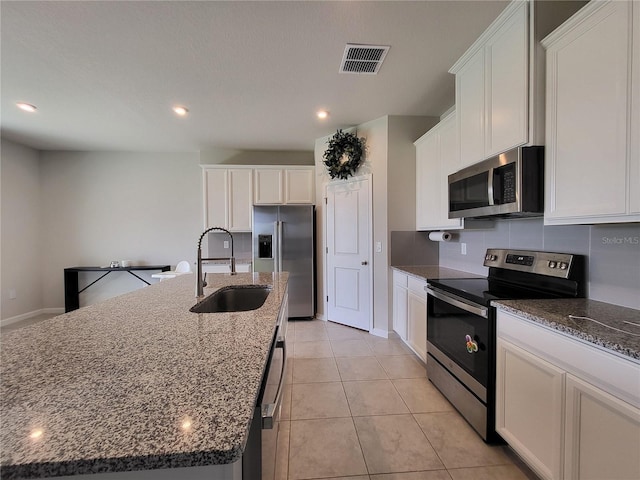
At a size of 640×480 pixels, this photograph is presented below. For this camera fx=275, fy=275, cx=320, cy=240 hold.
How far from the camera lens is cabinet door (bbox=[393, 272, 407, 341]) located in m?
2.84

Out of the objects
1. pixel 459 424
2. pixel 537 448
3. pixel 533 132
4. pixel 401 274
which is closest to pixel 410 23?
pixel 533 132

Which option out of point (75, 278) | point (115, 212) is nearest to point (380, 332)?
point (115, 212)

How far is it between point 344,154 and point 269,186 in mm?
1418

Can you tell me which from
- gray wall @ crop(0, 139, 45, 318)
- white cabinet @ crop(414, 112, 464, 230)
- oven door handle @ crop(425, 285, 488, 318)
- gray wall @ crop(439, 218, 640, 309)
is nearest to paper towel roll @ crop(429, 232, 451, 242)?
white cabinet @ crop(414, 112, 464, 230)

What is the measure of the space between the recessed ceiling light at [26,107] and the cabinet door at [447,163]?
426 cm

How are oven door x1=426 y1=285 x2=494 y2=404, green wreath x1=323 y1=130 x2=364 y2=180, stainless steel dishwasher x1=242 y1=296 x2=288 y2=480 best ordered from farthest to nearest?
green wreath x1=323 y1=130 x2=364 y2=180 → oven door x1=426 y1=285 x2=494 y2=404 → stainless steel dishwasher x1=242 y1=296 x2=288 y2=480

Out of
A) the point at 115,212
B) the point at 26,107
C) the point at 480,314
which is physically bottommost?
the point at 480,314

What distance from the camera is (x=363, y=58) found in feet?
7.16

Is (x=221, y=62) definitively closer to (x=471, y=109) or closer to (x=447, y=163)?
(x=471, y=109)

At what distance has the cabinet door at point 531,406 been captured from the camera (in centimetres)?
118

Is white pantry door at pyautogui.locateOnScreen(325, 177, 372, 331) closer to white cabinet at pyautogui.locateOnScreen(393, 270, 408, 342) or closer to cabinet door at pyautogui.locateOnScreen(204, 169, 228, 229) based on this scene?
white cabinet at pyautogui.locateOnScreen(393, 270, 408, 342)

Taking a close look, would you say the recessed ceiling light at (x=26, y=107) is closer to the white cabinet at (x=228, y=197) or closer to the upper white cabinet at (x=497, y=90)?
the white cabinet at (x=228, y=197)

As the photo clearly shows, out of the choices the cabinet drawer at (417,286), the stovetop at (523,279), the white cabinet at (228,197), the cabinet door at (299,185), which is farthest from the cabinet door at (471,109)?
A: the white cabinet at (228,197)

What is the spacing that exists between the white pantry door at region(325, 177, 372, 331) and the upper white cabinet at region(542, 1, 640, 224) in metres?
2.05
